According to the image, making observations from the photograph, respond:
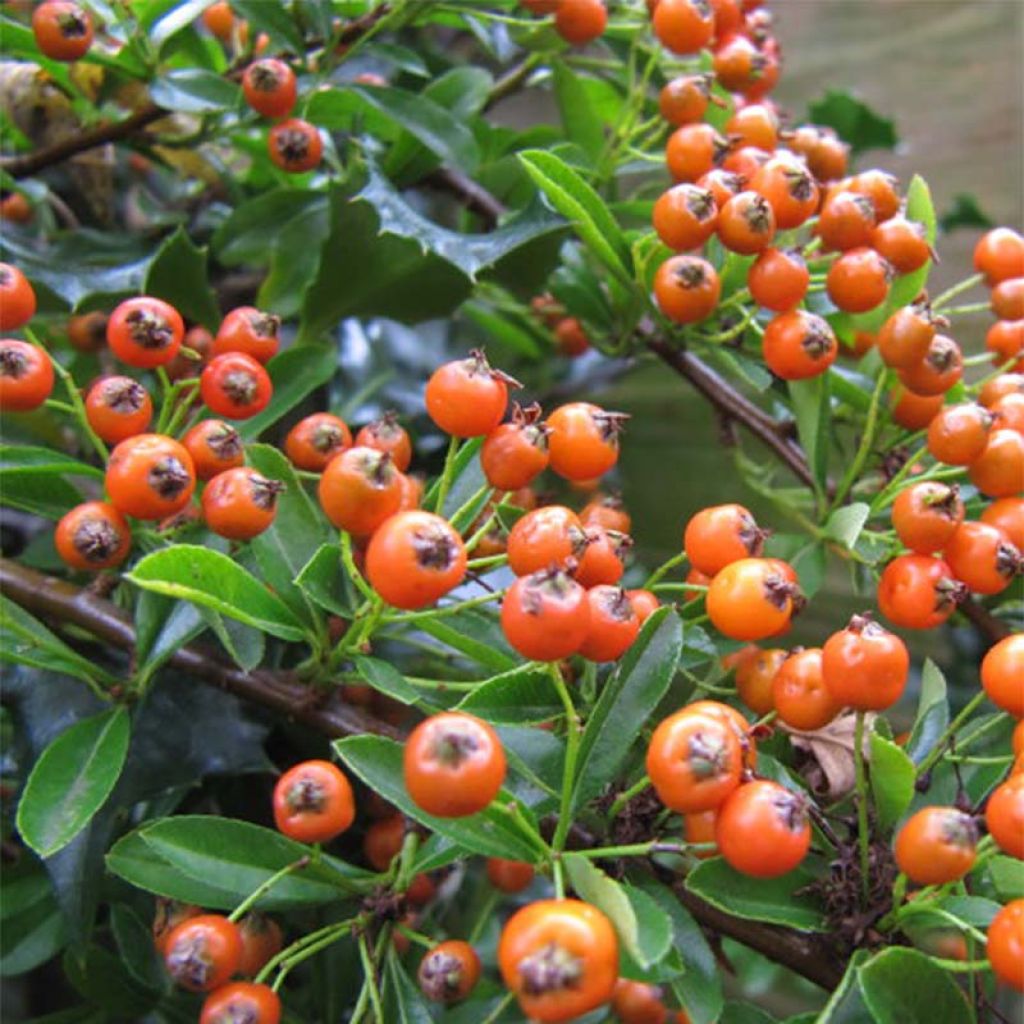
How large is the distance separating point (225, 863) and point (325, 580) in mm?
167

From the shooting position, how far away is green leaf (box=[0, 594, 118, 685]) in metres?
0.68

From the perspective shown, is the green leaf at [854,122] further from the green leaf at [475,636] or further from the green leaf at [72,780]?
the green leaf at [72,780]

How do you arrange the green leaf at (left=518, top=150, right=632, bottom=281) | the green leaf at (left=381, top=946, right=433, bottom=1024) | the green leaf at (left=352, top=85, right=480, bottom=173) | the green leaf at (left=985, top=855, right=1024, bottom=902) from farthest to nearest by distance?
the green leaf at (left=352, top=85, right=480, bottom=173) < the green leaf at (left=518, top=150, right=632, bottom=281) < the green leaf at (left=381, top=946, right=433, bottom=1024) < the green leaf at (left=985, top=855, right=1024, bottom=902)

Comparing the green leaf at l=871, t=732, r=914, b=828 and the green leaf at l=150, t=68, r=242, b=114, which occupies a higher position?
the green leaf at l=150, t=68, r=242, b=114

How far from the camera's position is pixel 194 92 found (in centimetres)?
92

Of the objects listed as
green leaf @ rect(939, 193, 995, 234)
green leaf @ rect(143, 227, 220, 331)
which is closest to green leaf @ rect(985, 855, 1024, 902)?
green leaf @ rect(143, 227, 220, 331)

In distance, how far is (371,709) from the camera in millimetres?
800

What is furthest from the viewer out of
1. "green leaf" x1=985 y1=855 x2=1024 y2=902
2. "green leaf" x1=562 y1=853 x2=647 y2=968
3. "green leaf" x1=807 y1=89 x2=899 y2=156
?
"green leaf" x1=807 y1=89 x2=899 y2=156

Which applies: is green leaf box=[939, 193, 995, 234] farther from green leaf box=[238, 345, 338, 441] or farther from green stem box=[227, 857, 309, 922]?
green stem box=[227, 857, 309, 922]

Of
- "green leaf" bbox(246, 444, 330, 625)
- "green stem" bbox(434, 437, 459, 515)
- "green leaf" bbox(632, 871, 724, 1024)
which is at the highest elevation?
"green stem" bbox(434, 437, 459, 515)

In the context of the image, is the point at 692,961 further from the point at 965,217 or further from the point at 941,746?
the point at 965,217

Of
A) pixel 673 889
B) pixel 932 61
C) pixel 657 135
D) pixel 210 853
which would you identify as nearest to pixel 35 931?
pixel 210 853

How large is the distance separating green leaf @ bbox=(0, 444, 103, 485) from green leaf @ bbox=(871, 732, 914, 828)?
517mm

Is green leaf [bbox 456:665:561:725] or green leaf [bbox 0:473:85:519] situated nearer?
green leaf [bbox 456:665:561:725]
